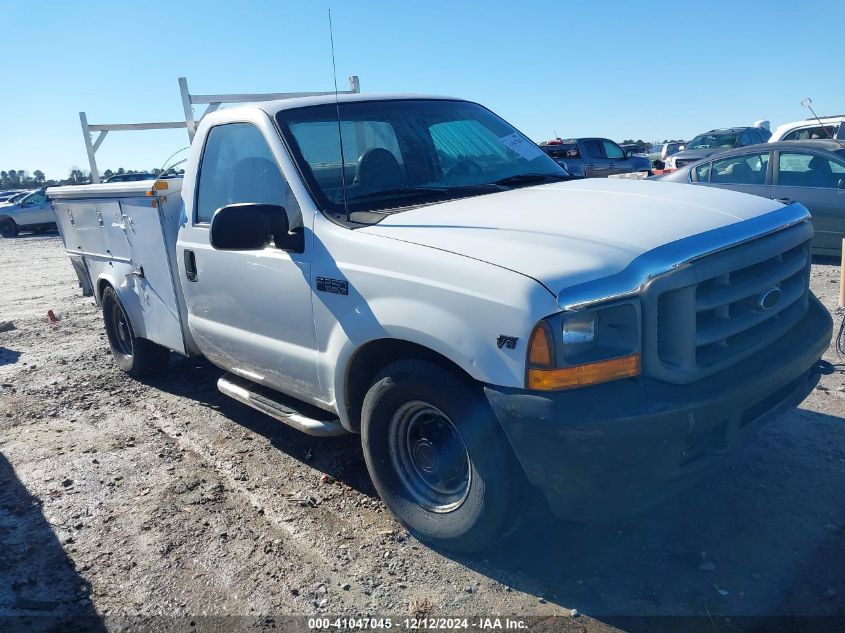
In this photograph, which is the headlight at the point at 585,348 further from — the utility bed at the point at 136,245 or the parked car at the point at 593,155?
the parked car at the point at 593,155

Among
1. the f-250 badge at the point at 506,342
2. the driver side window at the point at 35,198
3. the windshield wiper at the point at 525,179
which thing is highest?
the windshield wiper at the point at 525,179

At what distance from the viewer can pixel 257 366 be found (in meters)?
3.84

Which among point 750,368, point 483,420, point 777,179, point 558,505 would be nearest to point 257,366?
point 483,420

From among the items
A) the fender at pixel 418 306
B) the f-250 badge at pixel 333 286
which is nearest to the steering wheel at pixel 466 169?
the fender at pixel 418 306

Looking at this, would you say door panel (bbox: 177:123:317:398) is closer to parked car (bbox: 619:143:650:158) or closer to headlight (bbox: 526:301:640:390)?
headlight (bbox: 526:301:640:390)

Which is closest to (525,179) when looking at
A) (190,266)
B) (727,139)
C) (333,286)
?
(333,286)

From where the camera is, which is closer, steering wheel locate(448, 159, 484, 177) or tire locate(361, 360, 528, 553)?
tire locate(361, 360, 528, 553)

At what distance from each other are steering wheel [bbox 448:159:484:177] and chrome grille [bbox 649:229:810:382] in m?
1.59

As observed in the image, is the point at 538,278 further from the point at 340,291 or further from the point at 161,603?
the point at 161,603

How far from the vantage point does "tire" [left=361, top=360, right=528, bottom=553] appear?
2.60 meters

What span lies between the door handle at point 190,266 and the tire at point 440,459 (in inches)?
67.2

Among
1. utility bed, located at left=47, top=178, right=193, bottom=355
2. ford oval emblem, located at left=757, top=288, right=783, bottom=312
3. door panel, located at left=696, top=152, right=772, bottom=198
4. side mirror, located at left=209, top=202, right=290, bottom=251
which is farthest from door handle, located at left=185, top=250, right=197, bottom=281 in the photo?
door panel, located at left=696, top=152, right=772, bottom=198

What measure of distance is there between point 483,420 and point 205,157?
2.62m

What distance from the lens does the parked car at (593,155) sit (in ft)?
62.1
